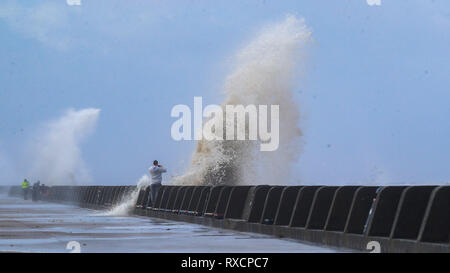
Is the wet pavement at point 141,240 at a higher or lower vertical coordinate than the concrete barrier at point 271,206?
lower

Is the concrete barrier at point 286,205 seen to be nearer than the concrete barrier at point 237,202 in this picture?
Yes

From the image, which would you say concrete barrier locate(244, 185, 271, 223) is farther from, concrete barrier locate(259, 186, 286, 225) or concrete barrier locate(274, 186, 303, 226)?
concrete barrier locate(274, 186, 303, 226)

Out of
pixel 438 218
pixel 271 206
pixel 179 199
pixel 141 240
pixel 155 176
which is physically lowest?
pixel 141 240

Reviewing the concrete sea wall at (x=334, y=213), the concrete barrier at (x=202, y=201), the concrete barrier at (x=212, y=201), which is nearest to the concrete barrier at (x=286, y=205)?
the concrete sea wall at (x=334, y=213)

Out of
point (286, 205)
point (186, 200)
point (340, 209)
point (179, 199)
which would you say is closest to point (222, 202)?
point (186, 200)

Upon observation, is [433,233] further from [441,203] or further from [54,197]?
[54,197]

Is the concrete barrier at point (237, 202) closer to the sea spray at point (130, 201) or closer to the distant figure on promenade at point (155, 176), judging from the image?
the distant figure on promenade at point (155, 176)

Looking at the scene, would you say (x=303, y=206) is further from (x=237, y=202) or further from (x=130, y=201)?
(x=130, y=201)

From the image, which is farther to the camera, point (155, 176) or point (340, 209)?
point (155, 176)

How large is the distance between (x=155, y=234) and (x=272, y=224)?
8.23ft

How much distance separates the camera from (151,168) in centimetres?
3434
